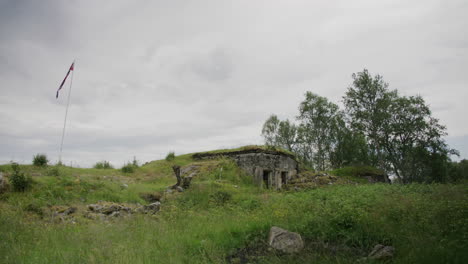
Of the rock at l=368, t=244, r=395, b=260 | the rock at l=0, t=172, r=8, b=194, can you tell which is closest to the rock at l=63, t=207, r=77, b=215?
the rock at l=0, t=172, r=8, b=194

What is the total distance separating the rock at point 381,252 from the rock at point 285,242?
1358mm

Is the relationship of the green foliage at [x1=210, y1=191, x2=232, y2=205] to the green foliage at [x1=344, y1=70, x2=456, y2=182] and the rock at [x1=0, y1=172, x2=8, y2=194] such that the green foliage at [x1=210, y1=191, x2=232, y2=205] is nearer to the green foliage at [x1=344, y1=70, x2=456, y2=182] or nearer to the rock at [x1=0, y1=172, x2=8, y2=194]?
the rock at [x1=0, y1=172, x2=8, y2=194]

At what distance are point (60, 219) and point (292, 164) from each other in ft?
57.5

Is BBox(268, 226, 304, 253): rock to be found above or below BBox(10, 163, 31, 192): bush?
below

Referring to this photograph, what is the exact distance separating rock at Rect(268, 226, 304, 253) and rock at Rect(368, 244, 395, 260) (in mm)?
1358

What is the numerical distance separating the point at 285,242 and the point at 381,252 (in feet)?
6.00

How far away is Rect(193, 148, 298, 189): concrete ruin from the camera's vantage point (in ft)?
60.3

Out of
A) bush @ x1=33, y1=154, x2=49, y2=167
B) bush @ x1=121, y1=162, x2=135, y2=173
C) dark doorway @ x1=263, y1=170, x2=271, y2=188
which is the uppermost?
bush @ x1=33, y1=154, x2=49, y2=167

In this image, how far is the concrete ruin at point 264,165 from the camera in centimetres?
1838

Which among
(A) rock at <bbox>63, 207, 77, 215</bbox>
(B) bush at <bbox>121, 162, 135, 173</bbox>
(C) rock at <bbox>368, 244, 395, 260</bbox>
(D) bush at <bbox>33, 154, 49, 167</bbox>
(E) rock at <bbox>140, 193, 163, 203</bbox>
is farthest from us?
(B) bush at <bbox>121, 162, 135, 173</bbox>

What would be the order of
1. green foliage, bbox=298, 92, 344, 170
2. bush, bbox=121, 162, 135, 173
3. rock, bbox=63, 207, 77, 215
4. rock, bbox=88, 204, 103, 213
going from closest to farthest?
rock, bbox=63, 207, 77, 215, rock, bbox=88, 204, 103, 213, bush, bbox=121, 162, 135, 173, green foliage, bbox=298, 92, 344, 170

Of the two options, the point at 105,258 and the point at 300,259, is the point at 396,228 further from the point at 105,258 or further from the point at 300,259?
the point at 105,258

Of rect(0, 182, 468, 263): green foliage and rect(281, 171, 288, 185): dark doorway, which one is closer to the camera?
rect(0, 182, 468, 263): green foliage

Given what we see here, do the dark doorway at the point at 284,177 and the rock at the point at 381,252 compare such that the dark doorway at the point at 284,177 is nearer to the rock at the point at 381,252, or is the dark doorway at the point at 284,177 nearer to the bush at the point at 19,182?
the rock at the point at 381,252
